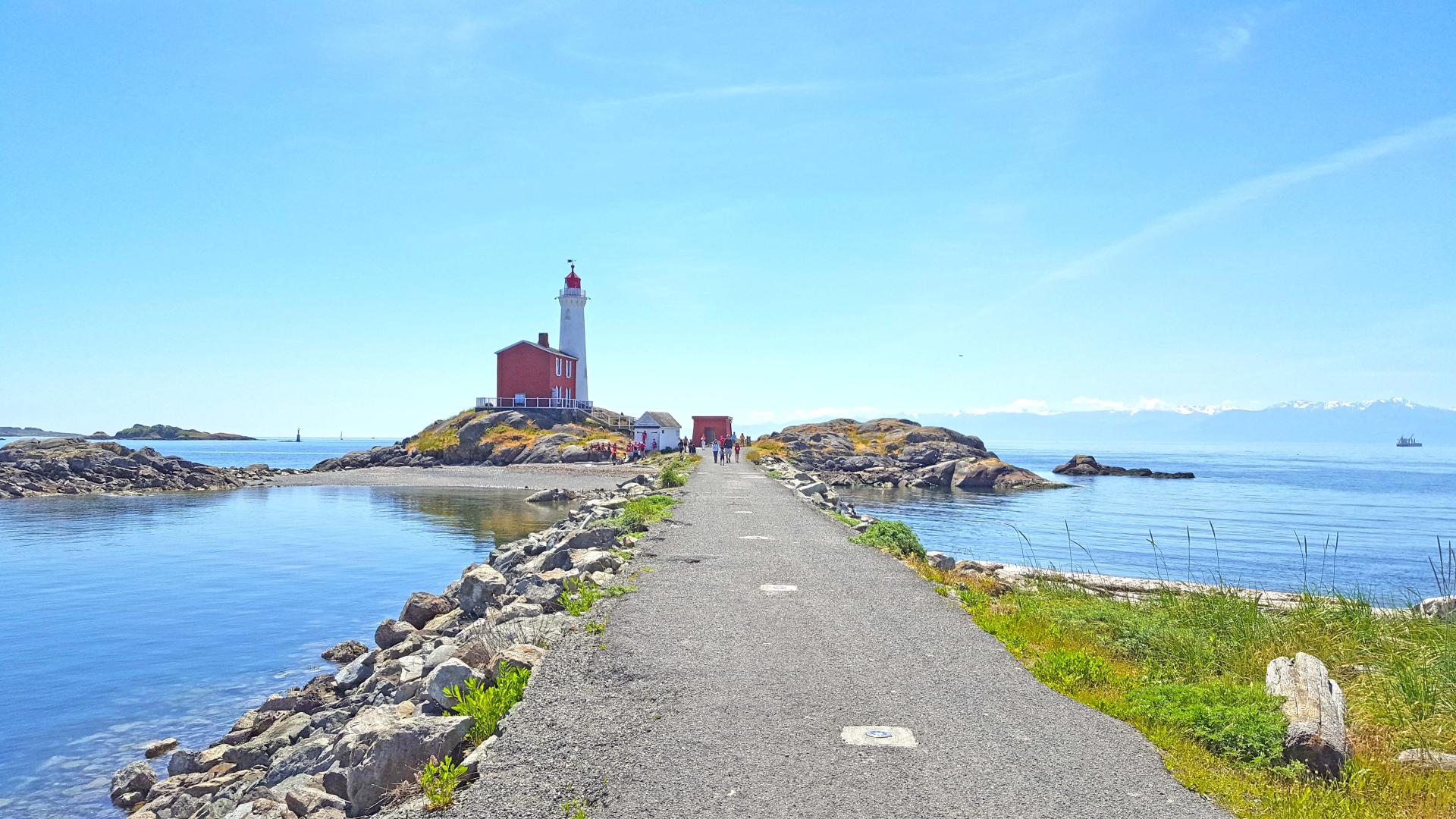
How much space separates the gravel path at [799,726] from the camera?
5.36 m

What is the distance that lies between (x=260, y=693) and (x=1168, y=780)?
44.6ft

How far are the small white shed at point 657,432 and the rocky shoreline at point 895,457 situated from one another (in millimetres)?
8081

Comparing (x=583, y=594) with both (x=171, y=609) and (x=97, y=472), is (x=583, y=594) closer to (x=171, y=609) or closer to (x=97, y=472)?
(x=171, y=609)

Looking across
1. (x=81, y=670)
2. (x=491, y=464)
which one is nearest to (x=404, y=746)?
(x=81, y=670)

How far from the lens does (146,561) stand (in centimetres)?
2731

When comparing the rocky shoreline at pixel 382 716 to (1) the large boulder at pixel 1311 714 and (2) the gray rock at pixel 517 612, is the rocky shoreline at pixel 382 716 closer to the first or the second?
(2) the gray rock at pixel 517 612

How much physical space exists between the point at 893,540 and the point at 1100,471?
86097mm

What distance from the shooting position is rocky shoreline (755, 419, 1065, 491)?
228ft

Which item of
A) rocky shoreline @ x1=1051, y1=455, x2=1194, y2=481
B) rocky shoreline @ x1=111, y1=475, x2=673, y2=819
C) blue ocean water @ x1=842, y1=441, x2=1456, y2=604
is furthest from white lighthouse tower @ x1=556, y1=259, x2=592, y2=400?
rocky shoreline @ x1=111, y1=475, x2=673, y2=819

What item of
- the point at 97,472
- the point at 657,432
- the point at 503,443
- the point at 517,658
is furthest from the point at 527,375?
the point at 517,658

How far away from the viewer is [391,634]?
48.8 feet

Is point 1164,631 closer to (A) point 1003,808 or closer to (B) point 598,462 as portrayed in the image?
(A) point 1003,808

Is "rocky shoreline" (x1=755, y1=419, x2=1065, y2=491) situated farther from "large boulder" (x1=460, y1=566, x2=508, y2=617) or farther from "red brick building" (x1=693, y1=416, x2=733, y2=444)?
"large boulder" (x1=460, y1=566, x2=508, y2=617)

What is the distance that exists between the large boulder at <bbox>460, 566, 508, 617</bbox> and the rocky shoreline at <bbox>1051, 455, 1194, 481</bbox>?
281ft
